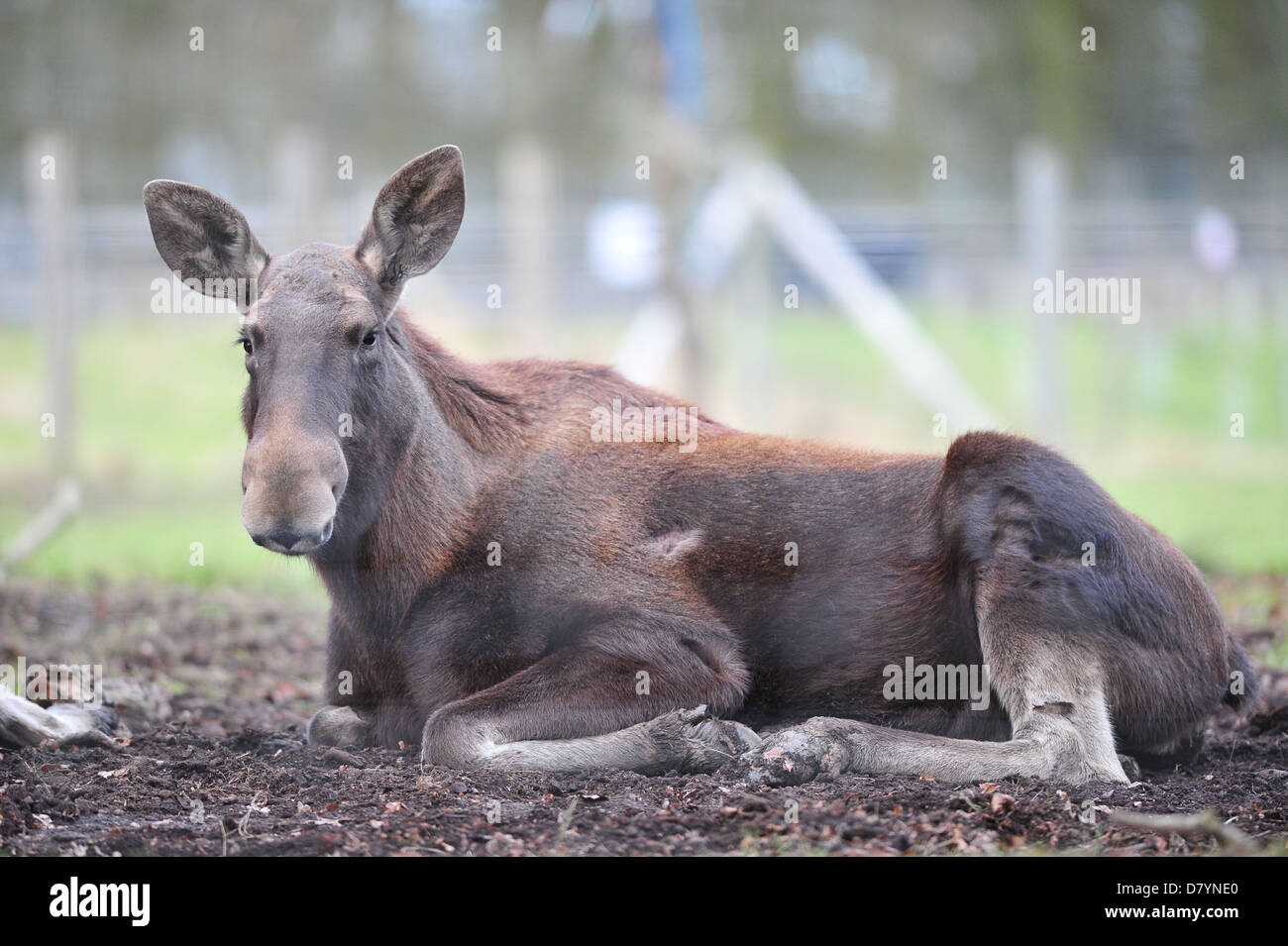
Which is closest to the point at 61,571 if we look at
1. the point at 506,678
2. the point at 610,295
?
the point at 506,678

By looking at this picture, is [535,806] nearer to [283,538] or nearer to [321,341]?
[283,538]

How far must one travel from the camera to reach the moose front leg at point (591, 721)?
5.35 m

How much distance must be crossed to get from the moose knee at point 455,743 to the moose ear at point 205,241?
7.16ft

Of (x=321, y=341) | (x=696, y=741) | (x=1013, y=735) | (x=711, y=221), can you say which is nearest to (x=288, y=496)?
(x=321, y=341)

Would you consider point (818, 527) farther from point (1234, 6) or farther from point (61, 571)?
point (1234, 6)

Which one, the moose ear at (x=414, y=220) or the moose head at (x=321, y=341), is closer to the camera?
the moose head at (x=321, y=341)

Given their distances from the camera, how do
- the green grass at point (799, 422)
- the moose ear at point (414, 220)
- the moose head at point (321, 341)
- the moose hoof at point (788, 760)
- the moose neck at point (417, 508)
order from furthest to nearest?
the green grass at point (799, 422), the moose ear at point (414, 220), the moose neck at point (417, 508), the moose hoof at point (788, 760), the moose head at point (321, 341)

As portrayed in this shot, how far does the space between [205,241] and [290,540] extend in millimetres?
1973

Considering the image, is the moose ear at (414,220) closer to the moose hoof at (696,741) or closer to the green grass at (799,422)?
the moose hoof at (696,741)

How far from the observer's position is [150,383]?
1888 cm

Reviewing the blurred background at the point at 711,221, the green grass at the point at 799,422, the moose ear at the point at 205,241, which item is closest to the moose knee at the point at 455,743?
the moose ear at the point at 205,241

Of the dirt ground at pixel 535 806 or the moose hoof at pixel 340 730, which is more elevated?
the moose hoof at pixel 340 730

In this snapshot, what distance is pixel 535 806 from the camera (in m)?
4.84
